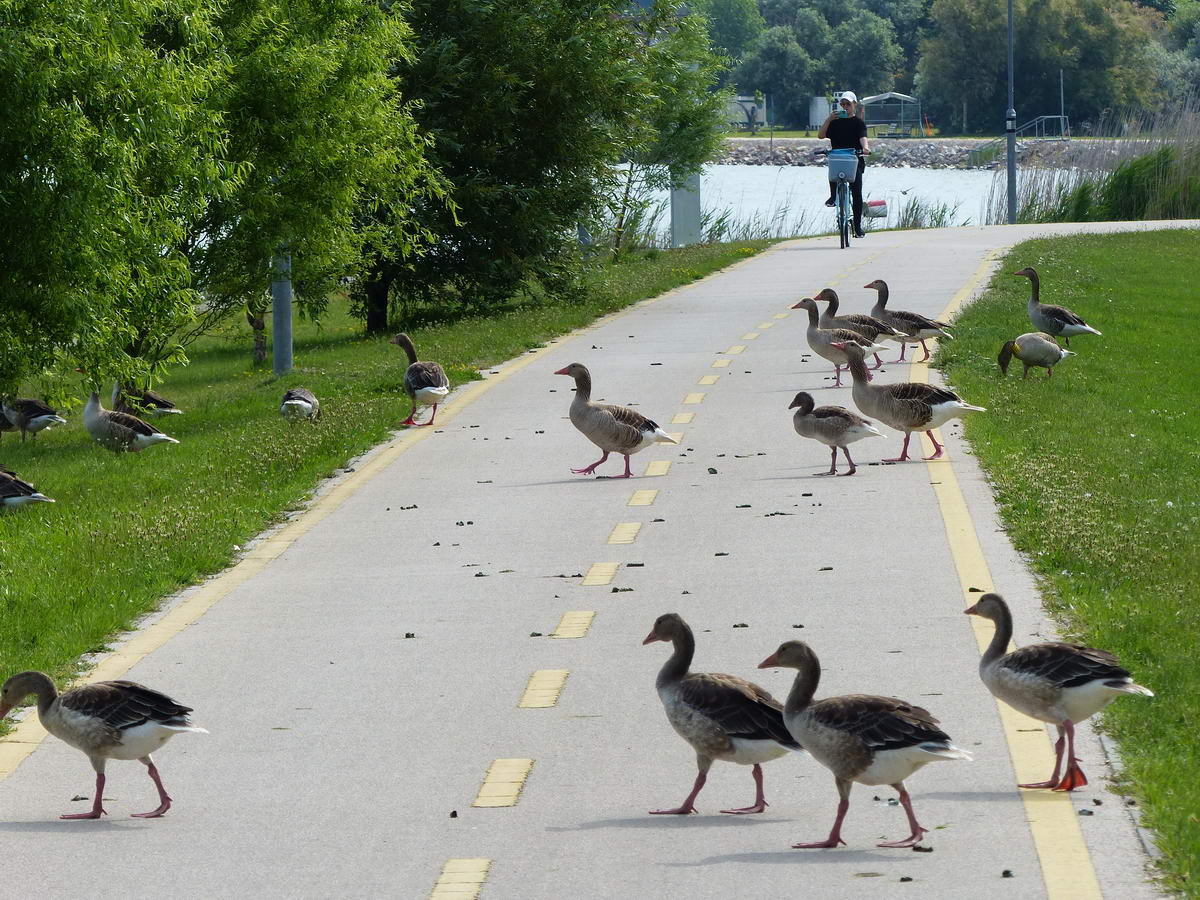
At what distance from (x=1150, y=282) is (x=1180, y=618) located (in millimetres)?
23297

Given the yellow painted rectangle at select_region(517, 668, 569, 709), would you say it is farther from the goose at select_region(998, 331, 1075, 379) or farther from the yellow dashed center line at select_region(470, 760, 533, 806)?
the goose at select_region(998, 331, 1075, 379)

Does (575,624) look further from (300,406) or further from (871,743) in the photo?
(300,406)

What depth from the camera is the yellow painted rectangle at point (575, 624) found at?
998 cm

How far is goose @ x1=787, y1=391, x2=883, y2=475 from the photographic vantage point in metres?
14.7

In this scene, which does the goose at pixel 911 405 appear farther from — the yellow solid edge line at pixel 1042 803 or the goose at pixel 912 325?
the goose at pixel 912 325

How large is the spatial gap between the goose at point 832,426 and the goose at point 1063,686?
24.0ft

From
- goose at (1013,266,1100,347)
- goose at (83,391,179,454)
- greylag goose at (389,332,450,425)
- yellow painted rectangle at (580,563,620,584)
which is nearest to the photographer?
yellow painted rectangle at (580,563,620,584)

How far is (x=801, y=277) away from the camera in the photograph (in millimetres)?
33812

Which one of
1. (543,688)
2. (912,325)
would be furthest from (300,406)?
(543,688)

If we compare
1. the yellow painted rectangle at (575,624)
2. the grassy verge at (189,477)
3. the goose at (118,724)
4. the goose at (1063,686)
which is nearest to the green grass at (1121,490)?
the goose at (1063,686)

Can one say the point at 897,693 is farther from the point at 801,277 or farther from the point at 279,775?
the point at 801,277

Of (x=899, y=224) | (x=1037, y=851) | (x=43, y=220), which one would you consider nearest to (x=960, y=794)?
(x=1037, y=851)

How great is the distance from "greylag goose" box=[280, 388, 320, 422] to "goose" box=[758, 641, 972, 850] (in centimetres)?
1233

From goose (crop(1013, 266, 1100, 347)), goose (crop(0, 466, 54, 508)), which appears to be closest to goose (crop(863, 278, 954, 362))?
goose (crop(1013, 266, 1100, 347))
